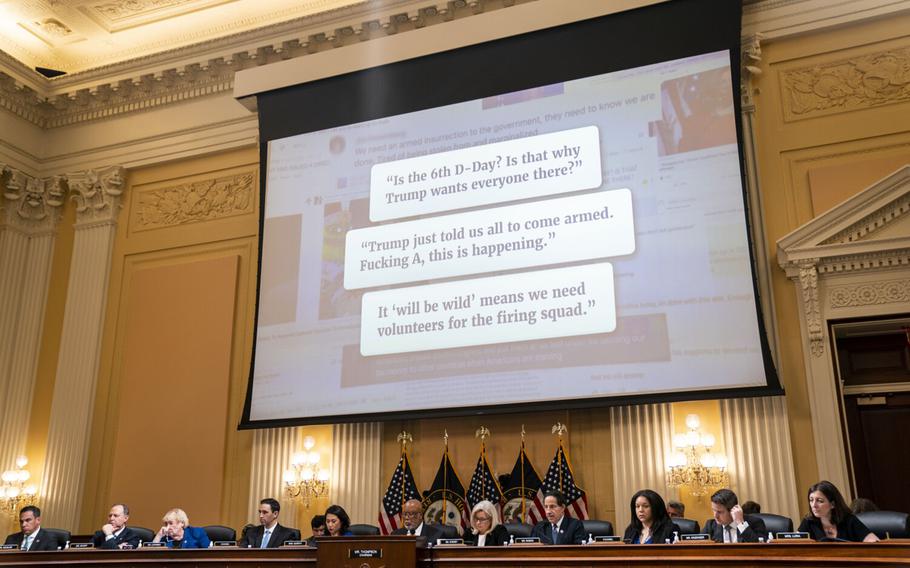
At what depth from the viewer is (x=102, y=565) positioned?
554 centimetres

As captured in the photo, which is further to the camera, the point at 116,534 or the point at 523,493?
the point at 523,493

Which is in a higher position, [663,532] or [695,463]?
[695,463]

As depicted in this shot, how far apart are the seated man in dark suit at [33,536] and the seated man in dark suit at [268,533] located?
1.51 meters

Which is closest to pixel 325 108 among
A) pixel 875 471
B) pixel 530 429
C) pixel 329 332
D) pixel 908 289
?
pixel 329 332

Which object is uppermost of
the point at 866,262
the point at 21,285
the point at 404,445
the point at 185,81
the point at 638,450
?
the point at 185,81

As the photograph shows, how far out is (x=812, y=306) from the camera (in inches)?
287

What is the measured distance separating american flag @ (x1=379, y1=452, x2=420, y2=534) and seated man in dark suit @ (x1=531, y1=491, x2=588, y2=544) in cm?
210

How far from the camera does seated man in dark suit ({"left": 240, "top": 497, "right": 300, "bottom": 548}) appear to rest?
681 cm

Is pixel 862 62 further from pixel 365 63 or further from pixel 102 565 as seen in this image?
pixel 102 565

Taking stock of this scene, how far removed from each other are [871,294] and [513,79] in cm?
380

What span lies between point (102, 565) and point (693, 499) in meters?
4.55

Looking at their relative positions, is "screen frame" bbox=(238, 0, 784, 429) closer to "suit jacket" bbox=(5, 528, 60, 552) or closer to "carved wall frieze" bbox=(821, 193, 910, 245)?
"carved wall frieze" bbox=(821, 193, 910, 245)

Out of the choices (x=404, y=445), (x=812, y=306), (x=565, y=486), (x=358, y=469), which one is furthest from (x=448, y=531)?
(x=812, y=306)

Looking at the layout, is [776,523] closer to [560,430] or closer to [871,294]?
[560,430]
